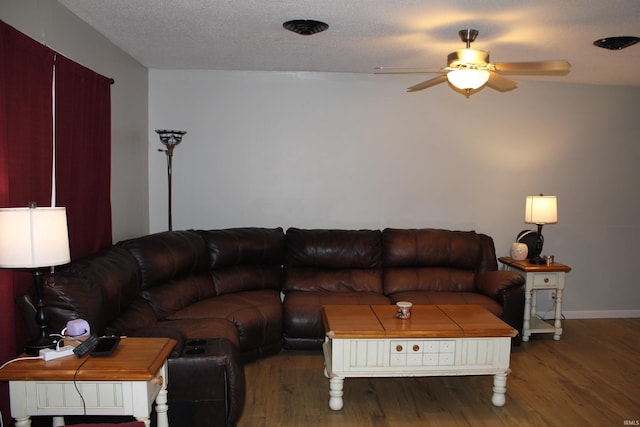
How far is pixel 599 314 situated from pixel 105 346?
4931 mm

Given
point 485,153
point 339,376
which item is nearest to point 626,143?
point 485,153

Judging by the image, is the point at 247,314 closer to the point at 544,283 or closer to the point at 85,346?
the point at 85,346

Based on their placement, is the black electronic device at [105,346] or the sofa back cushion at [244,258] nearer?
the black electronic device at [105,346]

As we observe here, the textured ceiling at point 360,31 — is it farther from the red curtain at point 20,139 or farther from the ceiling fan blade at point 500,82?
the red curtain at point 20,139

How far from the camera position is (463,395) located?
10.0 feet

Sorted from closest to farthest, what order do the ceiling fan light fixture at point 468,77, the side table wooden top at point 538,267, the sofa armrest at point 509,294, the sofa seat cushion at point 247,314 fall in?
the ceiling fan light fixture at point 468,77 → the sofa seat cushion at point 247,314 → the sofa armrest at point 509,294 → the side table wooden top at point 538,267

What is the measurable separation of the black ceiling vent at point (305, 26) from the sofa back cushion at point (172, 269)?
6.02ft

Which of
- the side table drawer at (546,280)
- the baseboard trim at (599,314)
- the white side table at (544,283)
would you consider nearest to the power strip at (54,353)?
the white side table at (544,283)

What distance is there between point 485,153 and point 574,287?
5.80 ft

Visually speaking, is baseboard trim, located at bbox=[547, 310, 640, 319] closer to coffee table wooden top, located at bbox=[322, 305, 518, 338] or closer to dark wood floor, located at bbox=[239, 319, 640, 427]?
dark wood floor, located at bbox=[239, 319, 640, 427]

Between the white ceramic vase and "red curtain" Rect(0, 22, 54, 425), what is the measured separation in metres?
3.91

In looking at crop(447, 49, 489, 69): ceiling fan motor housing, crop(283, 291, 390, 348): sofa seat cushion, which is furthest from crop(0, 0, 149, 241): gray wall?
crop(447, 49, 489, 69): ceiling fan motor housing

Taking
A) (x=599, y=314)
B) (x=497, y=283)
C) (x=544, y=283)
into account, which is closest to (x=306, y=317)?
(x=497, y=283)

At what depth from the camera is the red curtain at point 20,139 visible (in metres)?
2.06
